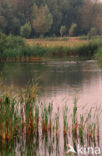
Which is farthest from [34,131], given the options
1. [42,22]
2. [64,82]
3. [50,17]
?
[50,17]

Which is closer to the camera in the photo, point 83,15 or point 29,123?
point 29,123

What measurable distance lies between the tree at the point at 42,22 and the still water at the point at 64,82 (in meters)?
43.1

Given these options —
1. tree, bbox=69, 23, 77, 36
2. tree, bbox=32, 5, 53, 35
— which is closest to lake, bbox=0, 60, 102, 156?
tree, bbox=32, 5, 53, 35

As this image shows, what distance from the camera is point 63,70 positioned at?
2641cm

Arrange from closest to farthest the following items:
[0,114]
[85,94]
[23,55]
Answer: [0,114]
[85,94]
[23,55]

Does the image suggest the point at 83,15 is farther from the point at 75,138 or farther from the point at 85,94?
the point at 75,138

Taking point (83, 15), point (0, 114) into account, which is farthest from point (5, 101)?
point (83, 15)

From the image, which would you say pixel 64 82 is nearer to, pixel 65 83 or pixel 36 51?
pixel 65 83

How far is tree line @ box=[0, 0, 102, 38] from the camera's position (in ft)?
229

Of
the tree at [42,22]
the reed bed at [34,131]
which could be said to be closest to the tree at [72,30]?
the tree at [42,22]

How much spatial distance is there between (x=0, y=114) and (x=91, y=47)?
29038 mm

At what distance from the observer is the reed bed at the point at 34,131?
8.48 metres

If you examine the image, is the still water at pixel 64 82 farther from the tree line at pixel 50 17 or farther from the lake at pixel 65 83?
the tree line at pixel 50 17

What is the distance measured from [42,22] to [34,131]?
6339cm
